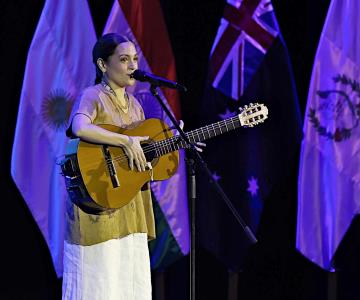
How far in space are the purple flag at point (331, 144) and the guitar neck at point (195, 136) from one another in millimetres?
1071

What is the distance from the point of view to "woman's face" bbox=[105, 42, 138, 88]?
255cm

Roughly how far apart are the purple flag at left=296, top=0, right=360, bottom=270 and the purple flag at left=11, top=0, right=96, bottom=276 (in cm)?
A: 138

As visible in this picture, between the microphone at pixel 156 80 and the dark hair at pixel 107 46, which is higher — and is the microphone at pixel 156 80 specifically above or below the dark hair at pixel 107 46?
below

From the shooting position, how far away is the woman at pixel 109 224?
97.0 inches

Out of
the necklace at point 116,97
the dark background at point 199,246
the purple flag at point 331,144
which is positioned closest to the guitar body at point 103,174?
the necklace at point 116,97

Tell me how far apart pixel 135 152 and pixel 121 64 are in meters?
0.40

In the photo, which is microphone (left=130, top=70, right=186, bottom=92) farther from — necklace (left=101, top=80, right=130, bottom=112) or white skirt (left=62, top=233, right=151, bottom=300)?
white skirt (left=62, top=233, right=151, bottom=300)

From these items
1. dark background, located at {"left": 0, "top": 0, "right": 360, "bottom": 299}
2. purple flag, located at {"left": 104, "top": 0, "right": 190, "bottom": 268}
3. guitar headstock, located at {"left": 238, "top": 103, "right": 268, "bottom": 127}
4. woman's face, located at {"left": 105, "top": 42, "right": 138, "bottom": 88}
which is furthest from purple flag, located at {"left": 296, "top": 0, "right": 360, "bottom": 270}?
woman's face, located at {"left": 105, "top": 42, "right": 138, "bottom": 88}

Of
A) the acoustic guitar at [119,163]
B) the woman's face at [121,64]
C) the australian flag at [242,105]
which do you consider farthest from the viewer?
the australian flag at [242,105]

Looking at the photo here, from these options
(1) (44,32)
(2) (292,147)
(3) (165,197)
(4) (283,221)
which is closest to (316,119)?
(2) (292,147)

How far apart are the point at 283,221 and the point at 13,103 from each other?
186 cm

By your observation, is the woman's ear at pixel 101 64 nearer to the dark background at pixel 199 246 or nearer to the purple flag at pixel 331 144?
the dark background at pixel 199 246

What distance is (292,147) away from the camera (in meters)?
3.57

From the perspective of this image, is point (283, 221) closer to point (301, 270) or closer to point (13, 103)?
point (301, 270)
